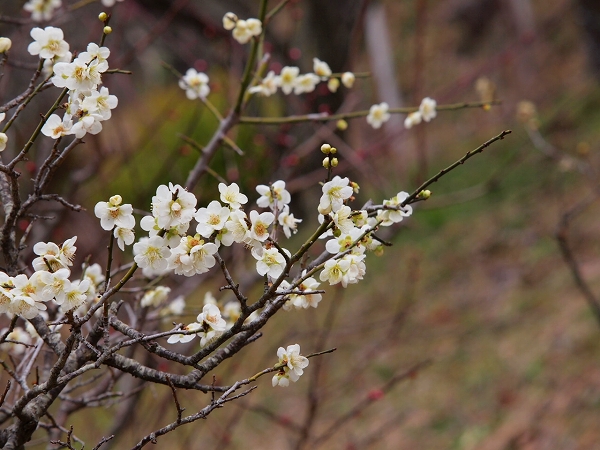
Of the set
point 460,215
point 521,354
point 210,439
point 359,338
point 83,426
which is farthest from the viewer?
point 460,215

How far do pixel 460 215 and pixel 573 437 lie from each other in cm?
293

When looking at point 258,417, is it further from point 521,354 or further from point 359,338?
point 521,354

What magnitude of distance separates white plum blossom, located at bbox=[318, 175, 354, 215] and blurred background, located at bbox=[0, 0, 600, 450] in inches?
33.7

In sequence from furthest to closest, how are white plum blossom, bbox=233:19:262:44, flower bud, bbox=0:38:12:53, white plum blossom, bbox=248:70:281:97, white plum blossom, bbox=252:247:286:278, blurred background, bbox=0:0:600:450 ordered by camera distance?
1. blurred background, bbox=0:0:600:450
2. white plum blossom, bbox=248:70:281:97
3. white plum blossom, bbox=233:19:262:44
4. flower bud, bbox=0:38:12:53
5. white plum blossom, bbox=252:247:286:278

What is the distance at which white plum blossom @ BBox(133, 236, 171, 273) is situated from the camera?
93cm

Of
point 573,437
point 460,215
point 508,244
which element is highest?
point 460,215

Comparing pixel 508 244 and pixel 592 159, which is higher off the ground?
pixel 592 159

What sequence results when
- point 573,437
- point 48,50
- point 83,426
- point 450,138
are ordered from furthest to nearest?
point 450,138 → point 83,426 → point 573,437 → point 48,50

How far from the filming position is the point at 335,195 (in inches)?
38.8

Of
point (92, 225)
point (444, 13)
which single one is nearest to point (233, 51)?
point (92, 225)

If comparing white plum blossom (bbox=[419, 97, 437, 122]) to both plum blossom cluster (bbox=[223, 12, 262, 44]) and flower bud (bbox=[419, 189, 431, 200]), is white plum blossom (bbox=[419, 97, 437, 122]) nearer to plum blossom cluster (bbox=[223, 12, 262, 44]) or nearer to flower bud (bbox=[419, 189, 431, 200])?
plum blossom cluster (bbox=[223, 12, 262, 44])

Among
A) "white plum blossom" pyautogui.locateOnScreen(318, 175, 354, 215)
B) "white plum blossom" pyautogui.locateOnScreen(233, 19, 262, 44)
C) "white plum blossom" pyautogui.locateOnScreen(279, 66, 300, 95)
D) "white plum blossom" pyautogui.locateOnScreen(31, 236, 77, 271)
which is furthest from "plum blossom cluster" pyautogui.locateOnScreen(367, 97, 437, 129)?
"white plum blossom" pyautogui.locateOnScreen(31, 236, 77, 271)

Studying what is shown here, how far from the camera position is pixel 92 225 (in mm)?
4785

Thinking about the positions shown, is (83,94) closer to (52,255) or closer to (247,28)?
(52,255)
